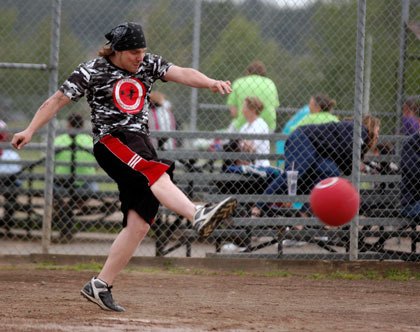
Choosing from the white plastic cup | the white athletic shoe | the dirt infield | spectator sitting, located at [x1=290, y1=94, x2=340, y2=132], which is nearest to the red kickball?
the dirt infield

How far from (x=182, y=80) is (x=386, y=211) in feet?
12.2

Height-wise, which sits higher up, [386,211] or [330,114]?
[330,114]

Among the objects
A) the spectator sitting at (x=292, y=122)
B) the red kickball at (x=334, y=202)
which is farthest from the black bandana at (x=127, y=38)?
the spectator sitting at (x=292, y=122)

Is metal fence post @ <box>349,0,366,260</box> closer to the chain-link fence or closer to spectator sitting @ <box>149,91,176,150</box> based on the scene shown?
the chain-link fence

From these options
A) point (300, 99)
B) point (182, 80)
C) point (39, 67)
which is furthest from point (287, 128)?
point (182, 80)

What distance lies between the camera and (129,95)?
6.47 metres

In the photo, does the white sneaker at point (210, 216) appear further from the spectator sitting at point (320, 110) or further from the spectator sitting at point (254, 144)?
the spectator sitting at point (320, 110)

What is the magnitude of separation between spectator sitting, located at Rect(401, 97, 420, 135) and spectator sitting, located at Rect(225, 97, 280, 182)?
1430 millimetres

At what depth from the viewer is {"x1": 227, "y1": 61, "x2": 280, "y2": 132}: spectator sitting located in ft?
33.4

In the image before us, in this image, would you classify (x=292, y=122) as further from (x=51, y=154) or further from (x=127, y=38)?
(x=127, y=38)

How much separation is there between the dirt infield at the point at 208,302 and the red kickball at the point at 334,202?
Answer: 67 centimetres

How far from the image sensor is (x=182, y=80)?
6.67 metres

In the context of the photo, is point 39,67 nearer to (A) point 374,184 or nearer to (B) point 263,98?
(B) point 263,98

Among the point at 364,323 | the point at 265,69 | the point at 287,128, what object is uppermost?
the point at 265,69
